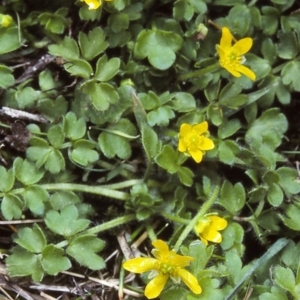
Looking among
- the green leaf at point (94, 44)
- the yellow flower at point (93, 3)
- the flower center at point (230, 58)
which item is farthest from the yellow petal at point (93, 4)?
the flower center at point (230, 58)

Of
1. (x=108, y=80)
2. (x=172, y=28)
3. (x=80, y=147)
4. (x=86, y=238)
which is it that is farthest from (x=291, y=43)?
(x=86, y=238)

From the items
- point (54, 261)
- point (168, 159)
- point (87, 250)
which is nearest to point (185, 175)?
point (168, 159)

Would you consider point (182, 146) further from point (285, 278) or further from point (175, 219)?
point (285, 278)

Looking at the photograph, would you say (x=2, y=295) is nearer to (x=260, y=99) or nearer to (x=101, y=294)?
(x=101, y=294)

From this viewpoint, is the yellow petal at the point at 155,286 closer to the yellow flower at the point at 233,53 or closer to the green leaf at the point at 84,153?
the green leaf at the point at 84,153

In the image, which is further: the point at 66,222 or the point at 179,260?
the point at 66,222

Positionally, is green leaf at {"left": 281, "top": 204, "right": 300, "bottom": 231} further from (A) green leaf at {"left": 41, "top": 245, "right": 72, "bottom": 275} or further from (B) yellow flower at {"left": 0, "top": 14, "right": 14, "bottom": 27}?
(B) yellow flower at {"left": 0, "top": 14, "right": 14, "bottom": 27}
